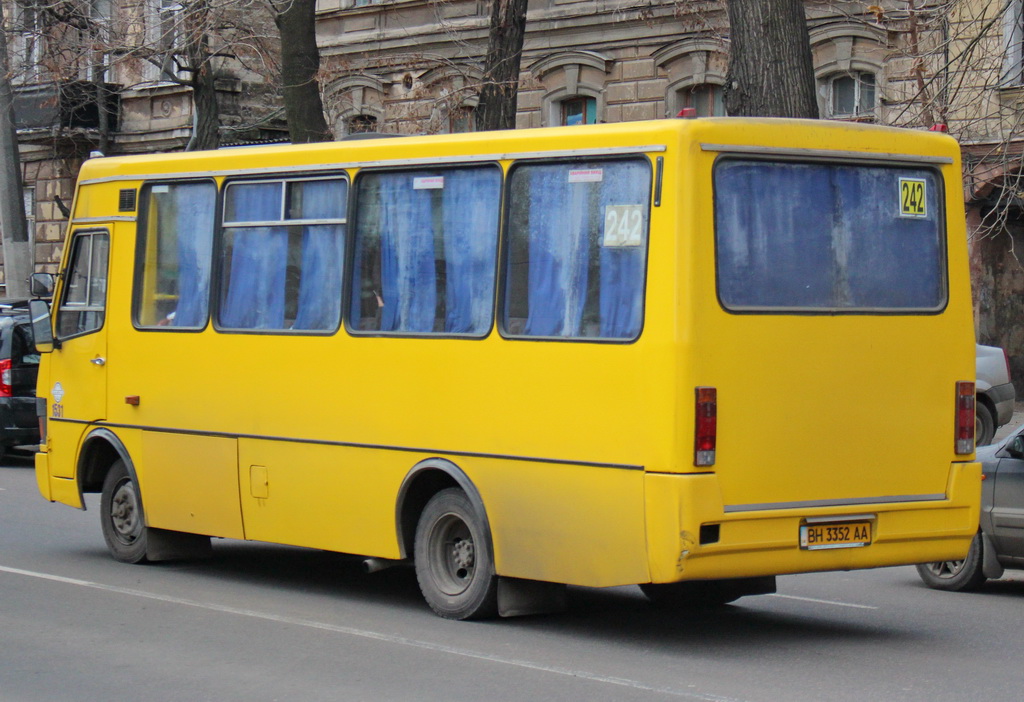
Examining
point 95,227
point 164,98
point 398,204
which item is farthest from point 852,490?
point 164,98

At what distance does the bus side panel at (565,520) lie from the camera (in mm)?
8172

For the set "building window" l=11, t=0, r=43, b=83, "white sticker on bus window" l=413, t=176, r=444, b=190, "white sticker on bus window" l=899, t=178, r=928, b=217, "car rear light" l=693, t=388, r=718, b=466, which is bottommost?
"car rear light" l=693, t=388, r=718, b=466

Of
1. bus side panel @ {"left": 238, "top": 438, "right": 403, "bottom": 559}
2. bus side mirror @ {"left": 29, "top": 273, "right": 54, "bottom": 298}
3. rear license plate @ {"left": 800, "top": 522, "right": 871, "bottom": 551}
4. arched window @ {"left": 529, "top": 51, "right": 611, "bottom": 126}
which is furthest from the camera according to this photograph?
arched window @ {"left": 529, "top": 51, "right": 611, "bottom": 126}

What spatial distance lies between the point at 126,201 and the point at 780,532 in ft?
18.7

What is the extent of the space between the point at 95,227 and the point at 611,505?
5.42 metres

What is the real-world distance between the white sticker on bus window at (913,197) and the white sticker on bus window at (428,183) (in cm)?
256

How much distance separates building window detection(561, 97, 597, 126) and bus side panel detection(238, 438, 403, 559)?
17756 mm

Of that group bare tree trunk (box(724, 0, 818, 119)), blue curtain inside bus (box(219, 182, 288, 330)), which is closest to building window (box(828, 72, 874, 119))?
bare tree trunk (box(724, 0, 818, 119))

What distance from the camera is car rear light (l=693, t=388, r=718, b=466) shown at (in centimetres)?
800

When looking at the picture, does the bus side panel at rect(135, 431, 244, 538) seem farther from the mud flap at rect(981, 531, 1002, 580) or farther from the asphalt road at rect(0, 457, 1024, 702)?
the mud flap at rect(981, 531, 1002, 580)

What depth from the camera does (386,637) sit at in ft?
28.7

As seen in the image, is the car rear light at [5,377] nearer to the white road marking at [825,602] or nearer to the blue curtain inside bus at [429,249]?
the blue curtain inside bus at [429,249]

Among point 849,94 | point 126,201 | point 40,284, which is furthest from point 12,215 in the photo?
point 126,201

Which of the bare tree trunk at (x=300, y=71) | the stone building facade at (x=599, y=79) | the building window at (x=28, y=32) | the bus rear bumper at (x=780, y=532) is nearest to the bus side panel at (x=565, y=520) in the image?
the bus rear bumper at (x=780, y=532)
